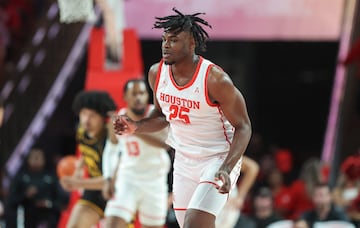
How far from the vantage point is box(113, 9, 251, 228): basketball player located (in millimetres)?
5496

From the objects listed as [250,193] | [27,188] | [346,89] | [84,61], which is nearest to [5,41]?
[84,61]

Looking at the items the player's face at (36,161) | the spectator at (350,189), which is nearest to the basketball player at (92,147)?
the player's face at (36,161)

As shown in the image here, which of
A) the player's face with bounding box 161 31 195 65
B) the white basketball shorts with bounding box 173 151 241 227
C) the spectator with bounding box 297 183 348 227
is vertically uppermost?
the player's face with bounding box 161 31 195 65

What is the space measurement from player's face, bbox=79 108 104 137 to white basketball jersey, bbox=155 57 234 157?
5.72 ft

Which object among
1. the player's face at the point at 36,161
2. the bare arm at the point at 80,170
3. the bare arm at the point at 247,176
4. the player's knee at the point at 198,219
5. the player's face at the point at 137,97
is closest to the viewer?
the player's knee at the point at 198,219

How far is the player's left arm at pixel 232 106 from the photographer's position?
17.9ft

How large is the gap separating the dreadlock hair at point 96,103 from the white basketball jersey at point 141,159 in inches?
11.5

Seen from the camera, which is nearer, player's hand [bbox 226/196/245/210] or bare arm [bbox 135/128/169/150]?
bare arm [bbox 135/128/169/150]

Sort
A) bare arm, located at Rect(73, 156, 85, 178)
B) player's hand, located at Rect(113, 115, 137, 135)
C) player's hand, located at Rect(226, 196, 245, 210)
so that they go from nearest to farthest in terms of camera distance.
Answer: player's hand, located at Rect(113, 115, 137, 135) → bare arm, located at Rect(73, 156, 85, 178) → player's hand, located at Rect(226, 196, 245, 210)

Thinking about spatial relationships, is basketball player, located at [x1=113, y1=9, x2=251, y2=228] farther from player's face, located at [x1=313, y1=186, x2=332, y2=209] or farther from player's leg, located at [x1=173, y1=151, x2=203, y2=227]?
player's face, located at [x1=313, y1=186, x2=332, y2=209]

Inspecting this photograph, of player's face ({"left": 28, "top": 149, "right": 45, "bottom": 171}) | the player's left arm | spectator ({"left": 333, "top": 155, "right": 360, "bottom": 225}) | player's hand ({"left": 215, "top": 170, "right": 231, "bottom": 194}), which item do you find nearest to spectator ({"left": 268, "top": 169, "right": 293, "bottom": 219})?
spectator ({"left": 333, "top": 155, "right": 360, "bottom": 225})

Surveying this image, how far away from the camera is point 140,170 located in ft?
24.6

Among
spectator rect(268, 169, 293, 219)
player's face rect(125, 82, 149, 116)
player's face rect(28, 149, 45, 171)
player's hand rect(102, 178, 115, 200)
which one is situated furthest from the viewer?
spectator rect(268, 169, 293, 219)

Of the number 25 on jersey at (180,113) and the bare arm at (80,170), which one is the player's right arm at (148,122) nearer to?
the number 25 on jersey at (180,113)
